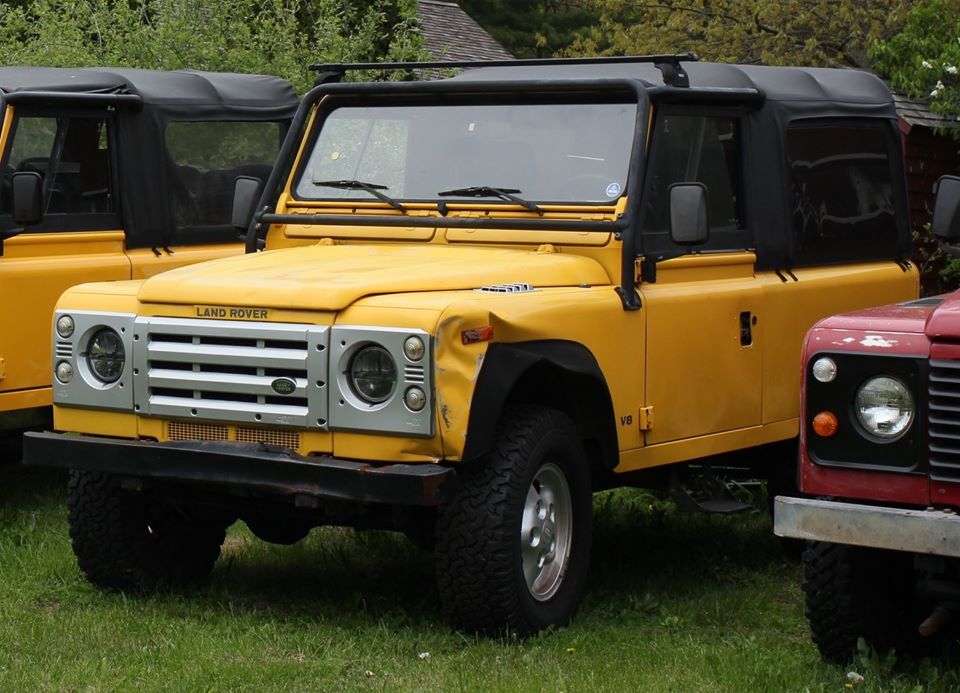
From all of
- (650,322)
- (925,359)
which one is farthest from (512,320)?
(925,359)

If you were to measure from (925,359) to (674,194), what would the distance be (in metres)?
1.81

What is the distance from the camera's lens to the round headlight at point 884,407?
515cm

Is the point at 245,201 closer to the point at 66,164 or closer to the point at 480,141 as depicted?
the point at 480,141

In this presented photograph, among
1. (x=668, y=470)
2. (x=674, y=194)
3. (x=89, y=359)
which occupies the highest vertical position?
(x=674, y=194)

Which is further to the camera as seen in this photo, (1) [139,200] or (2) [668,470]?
(1) [139,200]

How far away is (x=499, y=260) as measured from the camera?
21.8 ft

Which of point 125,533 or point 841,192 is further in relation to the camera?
point 841,192

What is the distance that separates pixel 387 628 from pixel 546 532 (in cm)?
71

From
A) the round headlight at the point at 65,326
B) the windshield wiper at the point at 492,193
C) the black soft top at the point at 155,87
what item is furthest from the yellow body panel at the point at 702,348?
the black soft top at the point at 155,87

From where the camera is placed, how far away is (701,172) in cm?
727

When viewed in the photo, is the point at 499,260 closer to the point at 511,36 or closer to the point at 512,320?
the point at 512,320

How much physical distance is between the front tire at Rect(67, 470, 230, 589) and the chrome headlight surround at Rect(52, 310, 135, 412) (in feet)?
1.33

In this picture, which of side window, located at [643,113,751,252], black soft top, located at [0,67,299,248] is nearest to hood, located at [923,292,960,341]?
side window, located at [643,113,751,252]

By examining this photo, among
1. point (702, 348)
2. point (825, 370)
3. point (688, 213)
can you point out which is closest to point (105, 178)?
point (702, 348)
